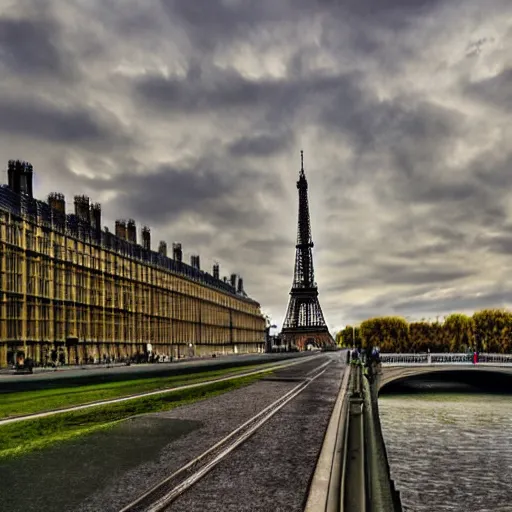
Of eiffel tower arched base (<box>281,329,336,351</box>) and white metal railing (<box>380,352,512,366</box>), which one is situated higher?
eiffel tower arched base (<box>281,329,336,351</box>)

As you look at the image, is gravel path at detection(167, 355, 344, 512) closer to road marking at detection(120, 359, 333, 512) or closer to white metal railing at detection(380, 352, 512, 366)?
road marking at detection(120, 359, 333, 512)

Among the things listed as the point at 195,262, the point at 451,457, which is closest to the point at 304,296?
the point at 195,262

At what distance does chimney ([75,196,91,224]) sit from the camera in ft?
275

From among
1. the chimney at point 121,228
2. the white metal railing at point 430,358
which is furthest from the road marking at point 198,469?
the chimney at point 121,228

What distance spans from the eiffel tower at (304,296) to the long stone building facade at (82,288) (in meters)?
50.4

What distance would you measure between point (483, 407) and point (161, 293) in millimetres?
65997

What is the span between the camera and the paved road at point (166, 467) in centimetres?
960

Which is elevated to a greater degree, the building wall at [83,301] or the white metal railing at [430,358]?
the building wall at [83,301]

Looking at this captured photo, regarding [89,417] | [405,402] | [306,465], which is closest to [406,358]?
[405,402]

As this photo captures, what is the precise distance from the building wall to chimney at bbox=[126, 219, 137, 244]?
4.44 meters

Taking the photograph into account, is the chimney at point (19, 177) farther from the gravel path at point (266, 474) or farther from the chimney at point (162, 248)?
the gravel path at point (266, 474)

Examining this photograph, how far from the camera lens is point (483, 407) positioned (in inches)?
2308

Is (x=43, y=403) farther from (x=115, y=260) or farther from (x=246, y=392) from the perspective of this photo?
(x=115, y=260)

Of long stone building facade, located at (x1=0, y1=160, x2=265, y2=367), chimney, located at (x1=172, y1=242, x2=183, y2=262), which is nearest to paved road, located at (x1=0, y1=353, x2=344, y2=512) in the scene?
long stone building facade, located at (x1=0, y1=160, x2=265, y2=367)
